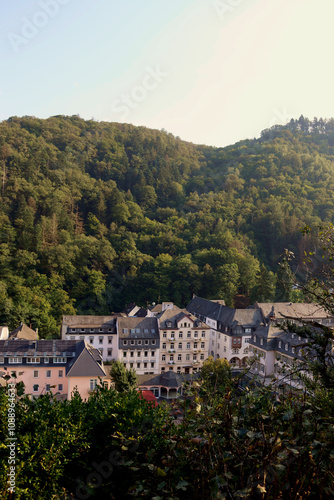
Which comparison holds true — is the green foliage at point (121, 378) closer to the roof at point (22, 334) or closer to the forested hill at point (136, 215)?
the roof at point (22, 334)

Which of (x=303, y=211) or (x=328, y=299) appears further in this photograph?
(x=303, y=211)

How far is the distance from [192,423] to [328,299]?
2760 millimetres

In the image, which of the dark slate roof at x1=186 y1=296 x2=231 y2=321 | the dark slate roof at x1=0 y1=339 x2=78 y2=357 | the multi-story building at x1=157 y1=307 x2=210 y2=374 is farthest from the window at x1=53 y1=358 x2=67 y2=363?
the dark slate roof at x1=186 y1=296 x2=231 y2=321

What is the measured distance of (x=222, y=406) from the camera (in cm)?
461

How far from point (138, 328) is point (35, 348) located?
10576 millimetres

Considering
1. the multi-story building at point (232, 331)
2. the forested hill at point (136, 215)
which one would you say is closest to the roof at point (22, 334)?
the forested hill at point (136, 215)

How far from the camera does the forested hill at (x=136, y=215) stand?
4988cm

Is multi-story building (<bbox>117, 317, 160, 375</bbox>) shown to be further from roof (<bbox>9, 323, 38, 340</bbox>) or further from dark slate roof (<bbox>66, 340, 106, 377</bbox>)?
→ dark slate roof (<bbox>66, 340, 106, 377</bbox>)

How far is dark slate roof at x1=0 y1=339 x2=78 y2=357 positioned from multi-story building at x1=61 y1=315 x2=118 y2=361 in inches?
286

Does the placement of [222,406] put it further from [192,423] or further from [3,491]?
[3,491]

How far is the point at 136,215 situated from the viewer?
67.4 meters

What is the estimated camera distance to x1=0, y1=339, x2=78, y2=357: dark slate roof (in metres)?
25.8

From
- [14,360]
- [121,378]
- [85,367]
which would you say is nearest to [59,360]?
[14,360]

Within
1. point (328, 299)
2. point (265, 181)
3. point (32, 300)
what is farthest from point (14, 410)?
point (265, 181)
